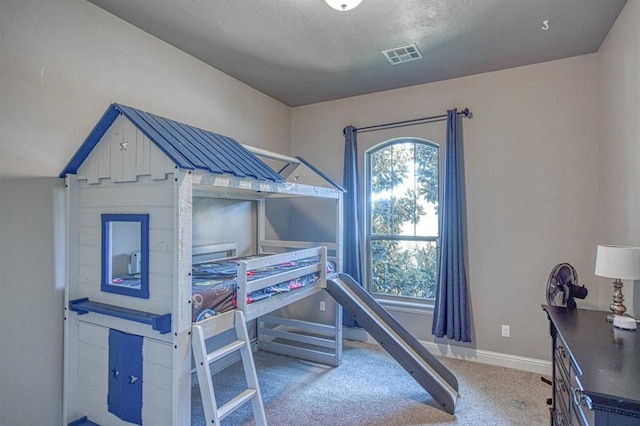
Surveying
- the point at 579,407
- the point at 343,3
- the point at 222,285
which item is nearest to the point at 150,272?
the point at 222,285

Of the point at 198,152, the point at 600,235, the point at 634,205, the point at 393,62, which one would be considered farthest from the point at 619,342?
the point at 393,62

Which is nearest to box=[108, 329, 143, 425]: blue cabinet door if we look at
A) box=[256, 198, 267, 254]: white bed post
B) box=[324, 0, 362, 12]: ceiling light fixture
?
box=[256, 198, 267, 254]: white bed post

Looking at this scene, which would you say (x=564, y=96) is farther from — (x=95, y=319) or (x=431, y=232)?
(x=95, y=319)

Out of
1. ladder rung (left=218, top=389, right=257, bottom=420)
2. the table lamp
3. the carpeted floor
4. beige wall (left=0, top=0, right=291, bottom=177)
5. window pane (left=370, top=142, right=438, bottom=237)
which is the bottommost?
the carpeted floor

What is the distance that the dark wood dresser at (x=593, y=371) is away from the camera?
3.66 ft

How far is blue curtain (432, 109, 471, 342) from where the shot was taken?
3.34 meters

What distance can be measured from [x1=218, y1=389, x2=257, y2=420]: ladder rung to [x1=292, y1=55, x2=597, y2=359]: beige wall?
7.48ft

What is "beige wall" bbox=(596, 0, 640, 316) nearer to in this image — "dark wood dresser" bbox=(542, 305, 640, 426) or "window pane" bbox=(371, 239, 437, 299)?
"dark wood dresser" bbox=(542, 305, 640, 426)

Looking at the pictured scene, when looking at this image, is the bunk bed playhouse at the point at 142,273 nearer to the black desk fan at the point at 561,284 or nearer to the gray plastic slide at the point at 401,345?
the gray plastic slide at the point at 401,345

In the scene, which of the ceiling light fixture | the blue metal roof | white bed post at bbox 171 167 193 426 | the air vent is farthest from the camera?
the air vent

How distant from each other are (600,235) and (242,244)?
3.31 meters

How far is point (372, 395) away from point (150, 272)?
1.99m

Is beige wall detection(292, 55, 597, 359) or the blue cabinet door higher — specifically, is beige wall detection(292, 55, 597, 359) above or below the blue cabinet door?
above

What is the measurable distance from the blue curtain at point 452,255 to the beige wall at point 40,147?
2.88m
